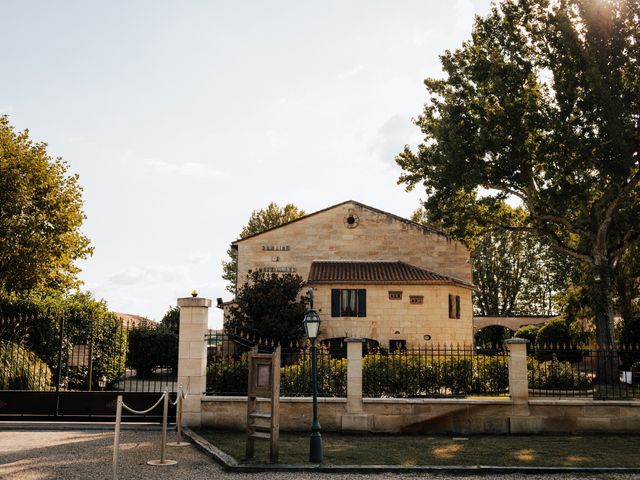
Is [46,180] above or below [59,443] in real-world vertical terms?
above

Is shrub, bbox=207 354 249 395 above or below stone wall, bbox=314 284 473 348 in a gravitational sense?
below

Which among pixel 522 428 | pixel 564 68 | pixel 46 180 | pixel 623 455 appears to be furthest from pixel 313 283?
pixel 623 455

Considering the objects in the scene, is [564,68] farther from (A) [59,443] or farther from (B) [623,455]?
(A) [59,443]

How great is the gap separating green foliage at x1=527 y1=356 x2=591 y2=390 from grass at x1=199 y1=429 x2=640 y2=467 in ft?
6.99

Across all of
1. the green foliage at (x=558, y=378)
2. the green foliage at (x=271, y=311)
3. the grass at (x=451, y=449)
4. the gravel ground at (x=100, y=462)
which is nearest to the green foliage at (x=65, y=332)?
the gravel ground at (x=100, y=462)

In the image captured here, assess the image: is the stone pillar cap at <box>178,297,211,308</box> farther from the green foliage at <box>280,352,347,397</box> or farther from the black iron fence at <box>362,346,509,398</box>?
the black iron fence at <box>362,346,509,398</box>

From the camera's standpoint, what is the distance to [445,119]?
23.3m

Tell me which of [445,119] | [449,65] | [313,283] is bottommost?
[313,283]

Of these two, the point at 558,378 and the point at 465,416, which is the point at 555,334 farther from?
the point at 465,416

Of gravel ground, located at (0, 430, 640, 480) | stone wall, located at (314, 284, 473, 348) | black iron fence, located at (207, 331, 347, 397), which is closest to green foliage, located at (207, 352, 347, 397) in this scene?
black iron fence, located at (207, 331, 347, 397)

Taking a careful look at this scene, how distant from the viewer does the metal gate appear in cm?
1342

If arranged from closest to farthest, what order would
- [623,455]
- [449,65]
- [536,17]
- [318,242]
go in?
[623,455]
[536,17]
[449,65]
[318,242]

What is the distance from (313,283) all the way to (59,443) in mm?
20361

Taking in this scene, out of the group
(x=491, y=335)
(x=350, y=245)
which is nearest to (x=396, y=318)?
(x=350, y=245)
